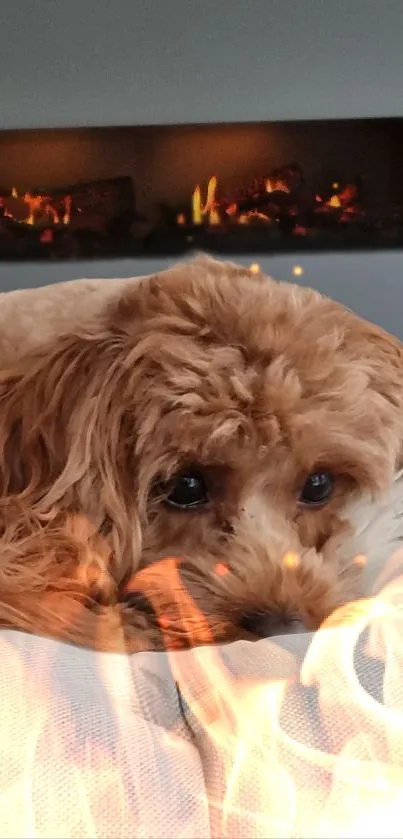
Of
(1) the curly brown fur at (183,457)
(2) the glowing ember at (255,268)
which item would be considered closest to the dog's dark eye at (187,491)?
(1) the curly brown fur at (183,457)

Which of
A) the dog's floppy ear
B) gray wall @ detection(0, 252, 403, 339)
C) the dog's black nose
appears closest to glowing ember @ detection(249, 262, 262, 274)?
gray wall @ detection(0, 252, 403, 339)

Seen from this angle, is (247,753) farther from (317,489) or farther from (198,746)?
(317,489)

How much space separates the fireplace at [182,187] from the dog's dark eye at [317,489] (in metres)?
0.29

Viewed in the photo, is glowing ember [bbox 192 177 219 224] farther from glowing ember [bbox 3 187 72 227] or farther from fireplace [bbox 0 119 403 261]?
glowing ember [bbox 3 187 72 227]

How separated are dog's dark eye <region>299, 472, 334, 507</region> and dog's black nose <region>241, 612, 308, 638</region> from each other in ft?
0.42

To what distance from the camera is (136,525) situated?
0.70 m

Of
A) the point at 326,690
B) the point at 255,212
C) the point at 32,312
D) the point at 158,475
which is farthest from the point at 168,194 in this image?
the point at 326,690

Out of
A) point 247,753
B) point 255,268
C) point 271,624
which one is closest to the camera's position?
point 247,753

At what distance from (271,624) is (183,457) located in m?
0.16

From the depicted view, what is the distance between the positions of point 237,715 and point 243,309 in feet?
1.17

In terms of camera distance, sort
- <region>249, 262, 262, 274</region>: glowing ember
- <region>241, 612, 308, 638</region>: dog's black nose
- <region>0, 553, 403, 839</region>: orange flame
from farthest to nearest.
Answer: <region>249, 262, 262, 274</region>: glowing ember → <region>241, 612, 308, 638</region>: dog's black nose → <region>0, 553, 403, 839</region>: orange flame

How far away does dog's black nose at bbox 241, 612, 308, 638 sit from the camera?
669 millimetres

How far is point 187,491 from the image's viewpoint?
728mm

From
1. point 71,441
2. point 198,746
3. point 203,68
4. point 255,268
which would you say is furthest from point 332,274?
point 198,746
